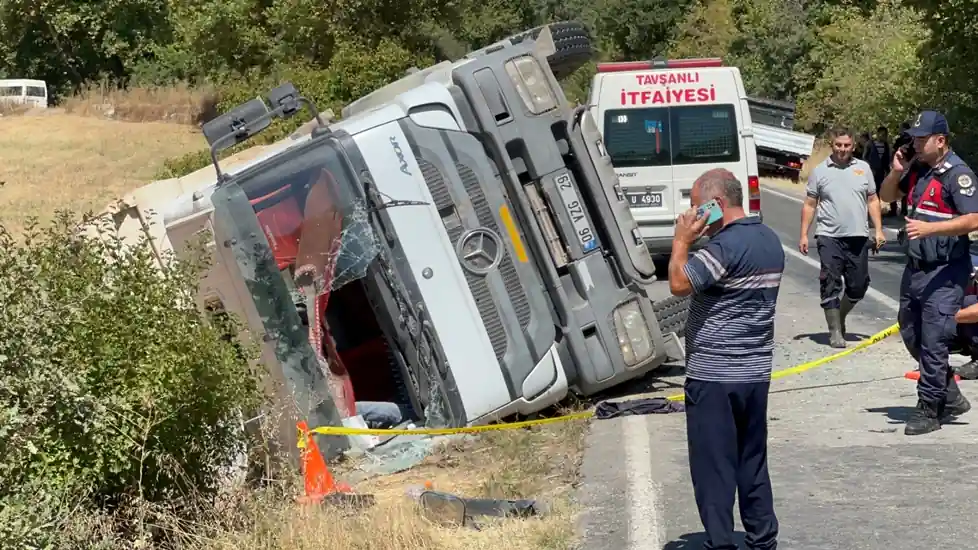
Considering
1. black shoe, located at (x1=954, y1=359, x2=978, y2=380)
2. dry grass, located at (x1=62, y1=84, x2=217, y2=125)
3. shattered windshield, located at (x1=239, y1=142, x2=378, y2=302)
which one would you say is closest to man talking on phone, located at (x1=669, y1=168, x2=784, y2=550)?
shattered windshield, located at (x1=239, y1=142, x2=378, y2=302)

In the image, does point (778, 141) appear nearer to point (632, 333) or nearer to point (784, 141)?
point (784, 141)

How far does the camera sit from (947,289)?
25.3ft

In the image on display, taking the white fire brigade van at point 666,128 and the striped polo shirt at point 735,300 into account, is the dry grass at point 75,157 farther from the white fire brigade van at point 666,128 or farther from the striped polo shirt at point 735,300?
the striped polo shirt at point 735,300

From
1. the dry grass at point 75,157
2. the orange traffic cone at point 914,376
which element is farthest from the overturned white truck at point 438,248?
the dry grass at point 75,157

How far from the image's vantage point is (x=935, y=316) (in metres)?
7.70

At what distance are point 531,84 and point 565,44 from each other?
1.04 meters

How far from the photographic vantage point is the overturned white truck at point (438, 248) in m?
8.02

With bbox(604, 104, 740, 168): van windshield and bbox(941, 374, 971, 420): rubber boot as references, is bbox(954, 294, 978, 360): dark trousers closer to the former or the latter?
bbox(941, 374, 971, 420): rubber boot

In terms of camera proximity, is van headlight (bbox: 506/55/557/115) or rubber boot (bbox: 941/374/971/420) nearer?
rubber boot (bbox: 941/374/971/420)

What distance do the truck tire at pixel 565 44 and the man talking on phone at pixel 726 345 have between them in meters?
4.12

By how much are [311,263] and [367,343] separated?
53.3 inches

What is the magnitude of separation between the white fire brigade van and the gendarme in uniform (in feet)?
Result: 23.8

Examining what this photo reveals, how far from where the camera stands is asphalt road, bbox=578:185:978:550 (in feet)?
20.3

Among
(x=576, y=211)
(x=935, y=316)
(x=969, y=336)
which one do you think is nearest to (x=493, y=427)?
(x=576, y=211)
